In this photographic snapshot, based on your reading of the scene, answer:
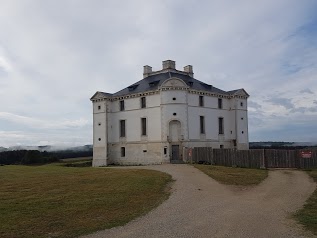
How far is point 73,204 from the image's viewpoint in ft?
47.9

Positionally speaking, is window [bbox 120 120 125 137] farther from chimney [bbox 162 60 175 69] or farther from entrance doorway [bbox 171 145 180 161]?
chimney [bbox 162 60 175 69]

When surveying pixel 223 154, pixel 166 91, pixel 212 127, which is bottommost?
pixel 223 154

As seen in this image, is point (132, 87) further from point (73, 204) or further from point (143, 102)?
point (73, 204)

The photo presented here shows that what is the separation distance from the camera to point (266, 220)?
11.5 m

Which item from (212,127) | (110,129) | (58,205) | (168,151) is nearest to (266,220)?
(58,205)

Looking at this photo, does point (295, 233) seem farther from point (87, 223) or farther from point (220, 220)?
point (87, 223)

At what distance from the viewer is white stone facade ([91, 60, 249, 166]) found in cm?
4209

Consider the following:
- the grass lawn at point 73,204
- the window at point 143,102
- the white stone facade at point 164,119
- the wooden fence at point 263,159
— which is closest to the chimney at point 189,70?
the white stone facade at point 164,119

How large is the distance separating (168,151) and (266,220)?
30510 mm

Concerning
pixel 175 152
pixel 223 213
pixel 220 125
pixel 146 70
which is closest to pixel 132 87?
pixel 146 70

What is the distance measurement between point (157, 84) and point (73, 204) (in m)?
31.3

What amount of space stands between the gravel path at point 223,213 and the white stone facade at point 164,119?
22.4 m

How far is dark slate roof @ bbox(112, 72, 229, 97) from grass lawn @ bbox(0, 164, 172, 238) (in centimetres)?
A: 2419

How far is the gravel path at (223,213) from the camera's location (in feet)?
33.1
